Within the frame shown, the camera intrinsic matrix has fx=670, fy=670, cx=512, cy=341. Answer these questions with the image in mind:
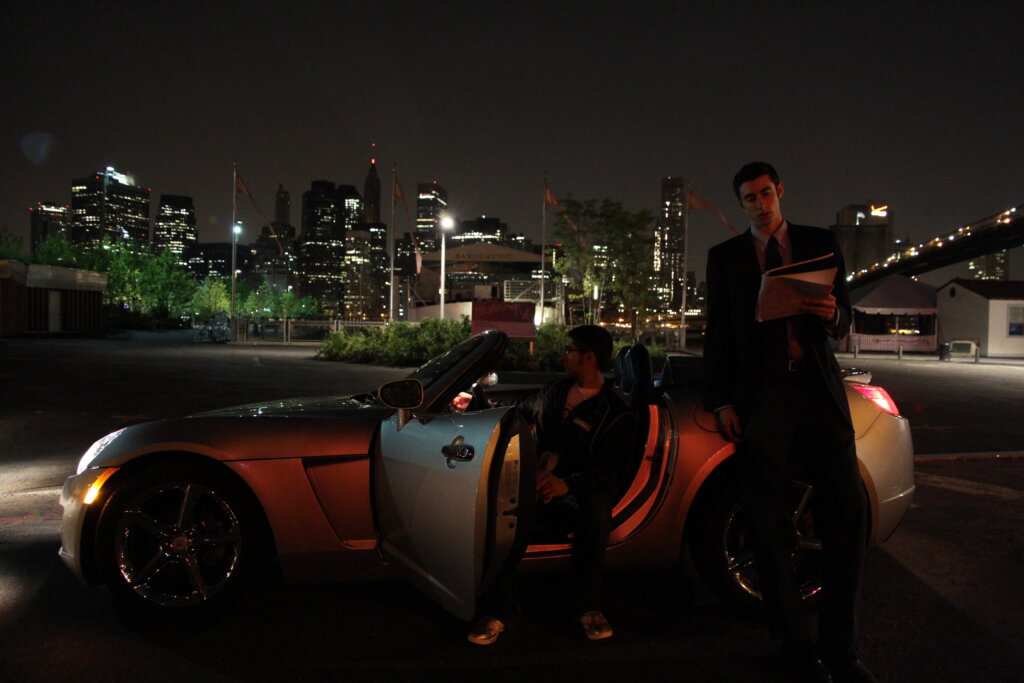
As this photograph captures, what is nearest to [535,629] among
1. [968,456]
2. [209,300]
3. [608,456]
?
[608,456]

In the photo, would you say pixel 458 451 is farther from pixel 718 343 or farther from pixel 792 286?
pixel 792 286

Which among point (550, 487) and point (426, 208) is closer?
point (550, 487)

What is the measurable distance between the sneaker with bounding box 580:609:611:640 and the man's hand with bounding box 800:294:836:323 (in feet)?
5.29

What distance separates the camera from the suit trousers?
8.37 ft

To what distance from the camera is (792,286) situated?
2.49 meters

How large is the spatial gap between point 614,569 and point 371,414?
1370 millimetres

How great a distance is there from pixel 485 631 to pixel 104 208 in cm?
19702

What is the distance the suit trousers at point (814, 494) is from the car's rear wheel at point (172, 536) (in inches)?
86.7

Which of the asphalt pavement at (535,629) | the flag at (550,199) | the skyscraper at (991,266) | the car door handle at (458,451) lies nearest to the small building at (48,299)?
the flag at (550,199)

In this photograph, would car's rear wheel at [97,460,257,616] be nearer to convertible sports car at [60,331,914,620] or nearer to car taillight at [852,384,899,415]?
convertible sports car at [60,331,914,620]

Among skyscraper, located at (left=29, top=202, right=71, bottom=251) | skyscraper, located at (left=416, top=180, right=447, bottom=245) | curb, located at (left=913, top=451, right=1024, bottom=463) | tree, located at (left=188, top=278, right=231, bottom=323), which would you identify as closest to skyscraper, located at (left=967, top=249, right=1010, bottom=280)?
skyscraper, located at (left=416, top=180, right=447, bottom=245)

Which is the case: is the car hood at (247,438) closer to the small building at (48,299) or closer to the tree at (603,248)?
the tree at (603,248)

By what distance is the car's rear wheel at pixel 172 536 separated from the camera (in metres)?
2.96

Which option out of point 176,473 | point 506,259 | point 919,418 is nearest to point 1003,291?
point 506,259
